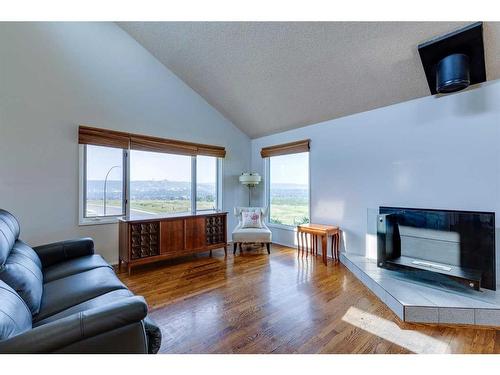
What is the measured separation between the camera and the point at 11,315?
107 cm

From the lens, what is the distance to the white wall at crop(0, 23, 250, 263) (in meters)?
2.68

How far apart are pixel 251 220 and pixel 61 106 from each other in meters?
3.20

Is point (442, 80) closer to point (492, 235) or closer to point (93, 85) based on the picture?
point (492, 235)

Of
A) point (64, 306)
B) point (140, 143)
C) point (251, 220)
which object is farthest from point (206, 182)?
point (64, 306)

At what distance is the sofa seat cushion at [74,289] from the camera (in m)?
1.48

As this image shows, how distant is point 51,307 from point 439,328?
2.89 meters

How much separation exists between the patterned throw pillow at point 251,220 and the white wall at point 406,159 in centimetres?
98

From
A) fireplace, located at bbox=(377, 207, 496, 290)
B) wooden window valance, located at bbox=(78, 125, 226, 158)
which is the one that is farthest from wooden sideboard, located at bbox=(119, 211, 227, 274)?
fireplace, located at bbox=(377, 207, 496, 290)

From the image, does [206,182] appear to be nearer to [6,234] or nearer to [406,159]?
[6,234]

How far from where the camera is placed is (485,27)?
2.02m

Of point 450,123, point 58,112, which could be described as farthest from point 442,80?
point 58,112

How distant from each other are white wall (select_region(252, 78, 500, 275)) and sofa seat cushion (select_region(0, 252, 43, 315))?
11.7ft

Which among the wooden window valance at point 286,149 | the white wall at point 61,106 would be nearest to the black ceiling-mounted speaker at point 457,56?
the wooden window valance at point 286,149

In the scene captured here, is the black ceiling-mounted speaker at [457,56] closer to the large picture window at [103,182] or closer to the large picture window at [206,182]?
the large picture window at [206,182]
